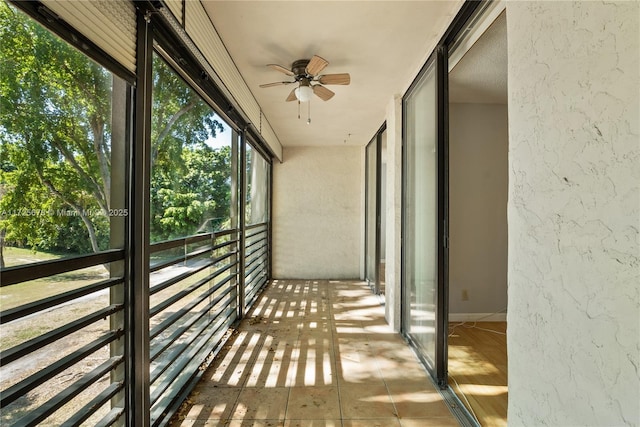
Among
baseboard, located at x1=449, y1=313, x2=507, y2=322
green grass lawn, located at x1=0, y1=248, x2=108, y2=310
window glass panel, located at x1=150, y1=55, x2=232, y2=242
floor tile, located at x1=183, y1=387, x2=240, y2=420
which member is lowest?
floor tile, located at x1=183, y1=387, x2=240, y2=420

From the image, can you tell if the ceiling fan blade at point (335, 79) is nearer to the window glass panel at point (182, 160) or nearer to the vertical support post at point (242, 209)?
the window glass panel at point (182, 160)

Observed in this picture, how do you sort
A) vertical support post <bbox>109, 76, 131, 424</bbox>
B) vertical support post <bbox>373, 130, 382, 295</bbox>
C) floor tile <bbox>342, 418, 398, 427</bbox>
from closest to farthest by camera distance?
vertical support post <bbox>109, 76, 131, 424</bbox> → floor tile <bbox>342, 418, 398, 427</bbox> → vertical support post <bbox>373, 130, 382, 295</bbox>

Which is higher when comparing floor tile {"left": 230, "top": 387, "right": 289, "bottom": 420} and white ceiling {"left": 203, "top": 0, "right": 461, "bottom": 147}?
white ceiling {"left": 203, "top": 0, "right": 461, "bottom": 147}

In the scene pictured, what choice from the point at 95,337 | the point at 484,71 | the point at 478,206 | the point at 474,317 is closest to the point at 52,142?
the point at 95,337

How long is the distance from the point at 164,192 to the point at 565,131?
1.82 m

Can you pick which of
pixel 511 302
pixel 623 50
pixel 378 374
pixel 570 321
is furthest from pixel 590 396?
pixel 378 374

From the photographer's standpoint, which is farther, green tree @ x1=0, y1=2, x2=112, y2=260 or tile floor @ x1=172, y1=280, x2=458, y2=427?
tile floor @ x1=172, y1=280, x2=458, y2=427

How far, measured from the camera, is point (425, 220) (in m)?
2.67

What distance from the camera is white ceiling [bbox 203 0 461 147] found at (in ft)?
6.43

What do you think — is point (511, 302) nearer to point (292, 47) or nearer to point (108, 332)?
point (108, 332)

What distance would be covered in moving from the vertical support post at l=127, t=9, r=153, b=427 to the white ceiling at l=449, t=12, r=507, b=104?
196cm

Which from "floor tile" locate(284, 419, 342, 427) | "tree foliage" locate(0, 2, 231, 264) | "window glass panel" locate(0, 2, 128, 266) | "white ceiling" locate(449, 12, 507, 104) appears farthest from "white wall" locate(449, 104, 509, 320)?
"window glass panel" locate(0, 2, 128, 266)

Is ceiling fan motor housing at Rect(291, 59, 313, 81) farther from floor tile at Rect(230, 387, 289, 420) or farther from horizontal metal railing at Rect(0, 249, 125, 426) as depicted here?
floor tile at Rect(230, 387, 289, 420)

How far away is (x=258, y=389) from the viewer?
2.26 metres
